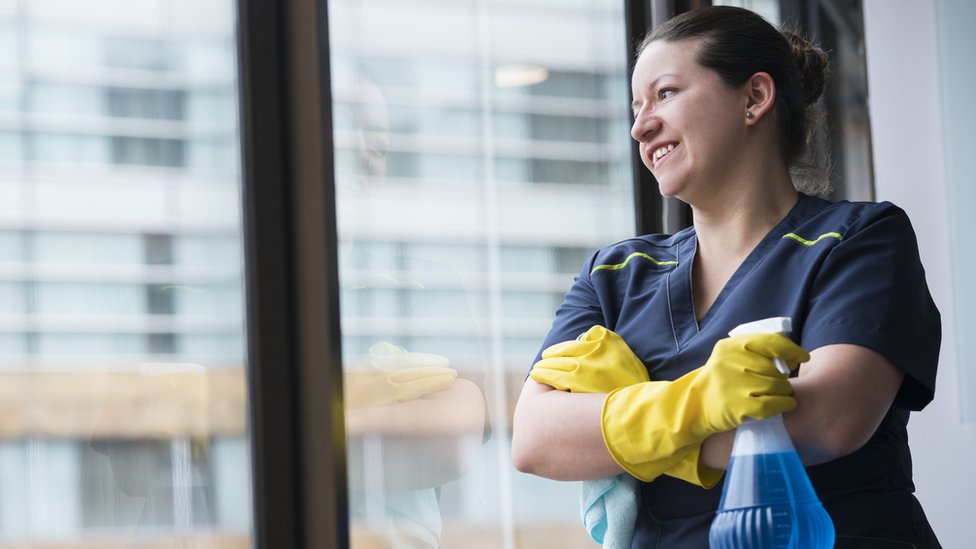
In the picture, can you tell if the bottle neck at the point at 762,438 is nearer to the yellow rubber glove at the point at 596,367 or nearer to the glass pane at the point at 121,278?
the yellow rubber glove at the point at 596,367

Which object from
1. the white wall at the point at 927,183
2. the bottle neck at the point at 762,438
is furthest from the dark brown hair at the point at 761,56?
the white wall at the point at 927,183

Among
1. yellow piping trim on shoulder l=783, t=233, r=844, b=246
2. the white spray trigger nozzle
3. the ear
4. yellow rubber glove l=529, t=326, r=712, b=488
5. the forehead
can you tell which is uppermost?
the forehead

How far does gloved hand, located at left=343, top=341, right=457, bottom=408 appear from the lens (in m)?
1.92

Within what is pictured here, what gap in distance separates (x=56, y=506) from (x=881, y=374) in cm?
124

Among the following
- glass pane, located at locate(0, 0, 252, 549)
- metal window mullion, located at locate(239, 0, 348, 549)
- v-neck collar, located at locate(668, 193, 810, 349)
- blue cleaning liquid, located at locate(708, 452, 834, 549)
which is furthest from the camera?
metal window mullion, located at locate(239, 0, 348, 549)

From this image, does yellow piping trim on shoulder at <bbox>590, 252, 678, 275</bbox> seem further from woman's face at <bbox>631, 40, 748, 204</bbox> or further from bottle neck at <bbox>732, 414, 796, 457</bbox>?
bottle neck at <bbox>732, 414, 796, 457</bbox>

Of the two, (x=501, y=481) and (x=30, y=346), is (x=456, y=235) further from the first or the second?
(x=30, y=346)

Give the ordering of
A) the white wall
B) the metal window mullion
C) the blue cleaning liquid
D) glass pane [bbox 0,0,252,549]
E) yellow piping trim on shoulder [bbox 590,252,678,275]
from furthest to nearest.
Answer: the white wall, the metal window mullion, glass pane [bbox 0,0,252,549], yellow piping trim on shoulder [bbox 590,252,678,275], the blue cleaning liquid

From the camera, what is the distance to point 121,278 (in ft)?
5.88

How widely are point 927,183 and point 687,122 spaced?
3.93ft

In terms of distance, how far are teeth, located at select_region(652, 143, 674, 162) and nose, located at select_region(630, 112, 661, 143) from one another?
→ 2 centimetres

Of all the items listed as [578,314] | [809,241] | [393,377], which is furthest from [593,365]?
[393,377]

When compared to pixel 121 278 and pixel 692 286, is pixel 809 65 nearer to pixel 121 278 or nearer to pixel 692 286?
pixel 692 286

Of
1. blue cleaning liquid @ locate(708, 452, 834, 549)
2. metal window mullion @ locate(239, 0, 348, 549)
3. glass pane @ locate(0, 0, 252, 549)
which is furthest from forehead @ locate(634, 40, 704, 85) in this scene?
glass pane @ locate(0, 0, 252, 549)
